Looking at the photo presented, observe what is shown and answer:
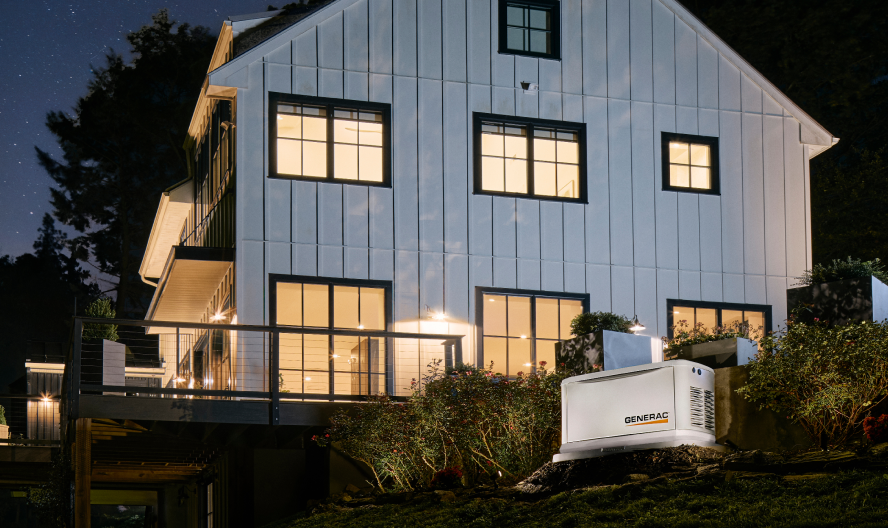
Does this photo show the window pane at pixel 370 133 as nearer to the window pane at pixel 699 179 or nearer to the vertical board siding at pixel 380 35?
the vertical board siding at pixel 380 35

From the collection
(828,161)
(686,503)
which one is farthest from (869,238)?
(686,503)

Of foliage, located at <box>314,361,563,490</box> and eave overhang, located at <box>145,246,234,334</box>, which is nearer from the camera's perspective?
foliage, located at <box>314,361,563,490</box>

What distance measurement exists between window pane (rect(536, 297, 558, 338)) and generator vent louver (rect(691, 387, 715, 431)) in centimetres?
529

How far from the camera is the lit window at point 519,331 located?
15.4 m

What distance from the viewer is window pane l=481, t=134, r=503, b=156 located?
15984 mm

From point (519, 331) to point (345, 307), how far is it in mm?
2693

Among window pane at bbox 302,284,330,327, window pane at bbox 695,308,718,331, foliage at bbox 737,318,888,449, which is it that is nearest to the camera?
foliage at bbox 737,318,888,449

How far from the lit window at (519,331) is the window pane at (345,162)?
271cm

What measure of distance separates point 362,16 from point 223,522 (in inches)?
313

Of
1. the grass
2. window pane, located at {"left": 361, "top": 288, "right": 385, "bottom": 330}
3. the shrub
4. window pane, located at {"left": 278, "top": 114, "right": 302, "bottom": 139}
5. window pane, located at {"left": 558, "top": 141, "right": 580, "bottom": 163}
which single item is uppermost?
window pane, located at {"left": 278, "top": 114, "right": 302, "bottom": 139}

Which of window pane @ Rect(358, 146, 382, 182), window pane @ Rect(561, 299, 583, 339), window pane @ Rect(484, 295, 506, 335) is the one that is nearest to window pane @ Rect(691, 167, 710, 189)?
window pane @ Rect(561, 299, 583, 339)

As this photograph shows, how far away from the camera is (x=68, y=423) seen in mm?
12852

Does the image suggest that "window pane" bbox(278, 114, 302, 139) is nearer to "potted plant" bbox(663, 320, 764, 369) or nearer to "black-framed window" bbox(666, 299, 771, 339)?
"potted plant" bbox(663, 320, 764, 369)

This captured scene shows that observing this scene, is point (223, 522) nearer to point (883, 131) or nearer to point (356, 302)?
point (356, 302)
